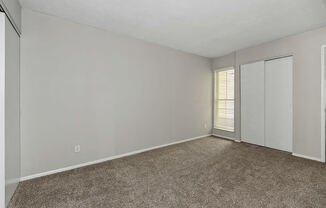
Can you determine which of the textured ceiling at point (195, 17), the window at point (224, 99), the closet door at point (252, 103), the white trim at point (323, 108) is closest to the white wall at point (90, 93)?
the textured ceiling at point (195, 17)

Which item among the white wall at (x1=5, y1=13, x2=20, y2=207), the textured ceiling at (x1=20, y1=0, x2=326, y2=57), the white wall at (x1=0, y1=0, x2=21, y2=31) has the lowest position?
the white wall at (x1=5, y1=13, x2=20, y2=207)

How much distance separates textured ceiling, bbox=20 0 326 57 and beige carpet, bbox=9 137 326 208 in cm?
253

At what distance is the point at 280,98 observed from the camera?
12.3 feet

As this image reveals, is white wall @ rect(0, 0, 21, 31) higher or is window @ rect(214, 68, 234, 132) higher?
white wall @ rect(0, 0, 21, 31)

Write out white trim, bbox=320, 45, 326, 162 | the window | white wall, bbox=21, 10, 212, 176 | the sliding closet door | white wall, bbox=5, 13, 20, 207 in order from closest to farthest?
1. white wall, bbox=5, 13, 20, 207
2. white wall, bbox=21, 10, 212, 176
3. white trim, bbox=320, 45, 326, 162
4. the sliding closet door
5. the window

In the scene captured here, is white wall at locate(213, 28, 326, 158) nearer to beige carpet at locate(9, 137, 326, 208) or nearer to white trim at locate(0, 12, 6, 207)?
beige carpet at locate(9, 137, 326, 208)

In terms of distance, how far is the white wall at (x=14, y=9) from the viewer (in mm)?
1823

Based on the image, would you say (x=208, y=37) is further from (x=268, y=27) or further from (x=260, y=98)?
(x=260, y=98)

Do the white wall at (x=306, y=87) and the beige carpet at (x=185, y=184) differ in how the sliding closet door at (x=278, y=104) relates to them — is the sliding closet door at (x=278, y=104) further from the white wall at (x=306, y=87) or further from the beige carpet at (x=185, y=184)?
the beige carpet at (x=185, y=184)

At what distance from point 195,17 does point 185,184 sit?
2608 millimetres

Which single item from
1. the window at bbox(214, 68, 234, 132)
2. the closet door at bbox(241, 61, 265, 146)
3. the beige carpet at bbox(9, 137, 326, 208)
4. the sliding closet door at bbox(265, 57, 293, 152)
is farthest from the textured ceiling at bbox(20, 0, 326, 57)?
the beige carpet at bbox(9, 137, 326, 208)

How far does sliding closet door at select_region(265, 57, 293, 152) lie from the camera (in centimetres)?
362

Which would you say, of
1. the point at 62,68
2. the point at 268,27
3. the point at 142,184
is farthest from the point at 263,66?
the point at 62,68

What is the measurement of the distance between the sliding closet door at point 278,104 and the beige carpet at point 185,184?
54 cm
